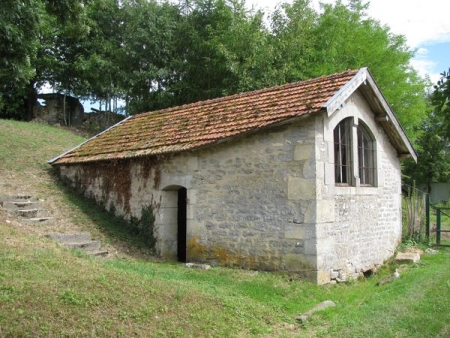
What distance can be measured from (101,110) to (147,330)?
25716 millimetres

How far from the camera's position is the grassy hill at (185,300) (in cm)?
481

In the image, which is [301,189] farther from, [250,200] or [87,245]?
[87,245]

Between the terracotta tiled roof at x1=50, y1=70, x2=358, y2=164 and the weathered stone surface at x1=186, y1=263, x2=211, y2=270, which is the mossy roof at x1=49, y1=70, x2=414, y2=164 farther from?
the weathered stone surface at x1=186, y1=263, x2=211, y2=270

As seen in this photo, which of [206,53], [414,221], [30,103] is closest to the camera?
[414,221]

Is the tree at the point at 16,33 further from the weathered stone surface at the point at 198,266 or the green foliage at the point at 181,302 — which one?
the weathered stone surface at the point at 198,266

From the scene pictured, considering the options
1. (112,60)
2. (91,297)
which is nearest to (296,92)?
(91,297)

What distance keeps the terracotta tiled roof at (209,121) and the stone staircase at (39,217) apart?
226 centimetres

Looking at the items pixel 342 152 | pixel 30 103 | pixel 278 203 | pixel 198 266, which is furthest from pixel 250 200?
pixel 30 103

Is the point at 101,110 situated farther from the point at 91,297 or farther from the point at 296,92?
the point at 91,297

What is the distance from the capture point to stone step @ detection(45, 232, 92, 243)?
368 inches

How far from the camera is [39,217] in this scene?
421 inches

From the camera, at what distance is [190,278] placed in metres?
7.78

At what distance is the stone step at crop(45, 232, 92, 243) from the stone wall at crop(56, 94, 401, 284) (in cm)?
180

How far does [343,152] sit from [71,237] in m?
6.88
